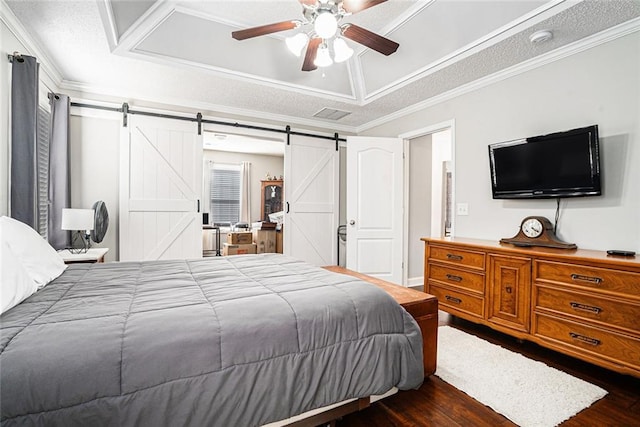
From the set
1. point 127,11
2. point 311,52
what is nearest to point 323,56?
point 311,52

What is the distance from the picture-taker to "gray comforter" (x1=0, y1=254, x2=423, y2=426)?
95 centimetres

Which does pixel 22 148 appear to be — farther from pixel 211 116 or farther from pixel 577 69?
pixel 577 69

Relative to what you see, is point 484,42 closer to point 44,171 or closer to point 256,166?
point 44,171

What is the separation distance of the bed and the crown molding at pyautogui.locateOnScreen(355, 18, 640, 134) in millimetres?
2757

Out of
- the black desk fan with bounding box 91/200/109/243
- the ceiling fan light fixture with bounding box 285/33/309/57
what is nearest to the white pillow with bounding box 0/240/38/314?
the ceiling fan light fixture with bounding box 285/33/309/57

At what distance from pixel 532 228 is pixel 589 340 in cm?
98

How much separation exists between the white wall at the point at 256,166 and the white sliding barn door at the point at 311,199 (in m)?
3.76

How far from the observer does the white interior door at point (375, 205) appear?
4531mm

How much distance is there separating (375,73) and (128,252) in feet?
12.3

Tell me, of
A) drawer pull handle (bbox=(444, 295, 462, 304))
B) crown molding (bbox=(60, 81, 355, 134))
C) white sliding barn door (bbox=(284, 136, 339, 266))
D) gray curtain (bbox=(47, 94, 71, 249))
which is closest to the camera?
drawer pull handle (bbox=(444, 295, 462, 304))

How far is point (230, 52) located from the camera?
10.7 ft

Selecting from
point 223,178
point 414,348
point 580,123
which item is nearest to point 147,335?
point 414,348

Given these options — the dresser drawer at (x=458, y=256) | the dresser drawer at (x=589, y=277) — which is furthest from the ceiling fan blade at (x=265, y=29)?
the dresser drawer at (x=589, y=277)

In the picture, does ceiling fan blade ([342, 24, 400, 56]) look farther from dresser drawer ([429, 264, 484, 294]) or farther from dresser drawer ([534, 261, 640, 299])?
dresser drawer ([429, 264, 484, 294])
